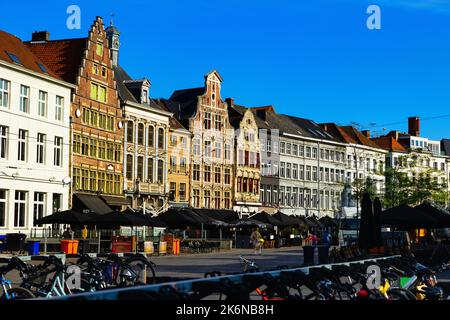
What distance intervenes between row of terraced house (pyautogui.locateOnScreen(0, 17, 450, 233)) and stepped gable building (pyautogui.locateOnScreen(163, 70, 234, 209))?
111 millimetres

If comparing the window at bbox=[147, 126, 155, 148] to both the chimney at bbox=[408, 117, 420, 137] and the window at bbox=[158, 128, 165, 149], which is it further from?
the chimney at bbox=[408, 117, 420, 137]

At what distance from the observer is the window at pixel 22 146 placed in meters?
47.6

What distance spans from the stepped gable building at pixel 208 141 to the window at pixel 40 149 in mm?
20761

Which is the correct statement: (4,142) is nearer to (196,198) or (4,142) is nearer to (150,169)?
(150,169)

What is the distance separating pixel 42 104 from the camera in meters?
49.9

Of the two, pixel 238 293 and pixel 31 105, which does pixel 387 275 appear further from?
pixel 31 105

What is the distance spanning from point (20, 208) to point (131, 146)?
13741 millimetres

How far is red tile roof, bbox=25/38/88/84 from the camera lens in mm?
54281

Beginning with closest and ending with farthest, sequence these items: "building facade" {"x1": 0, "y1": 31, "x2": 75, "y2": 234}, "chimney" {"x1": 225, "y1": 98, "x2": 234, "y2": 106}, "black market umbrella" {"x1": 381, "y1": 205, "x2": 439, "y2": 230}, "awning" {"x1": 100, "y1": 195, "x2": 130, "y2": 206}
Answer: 1. "black market umbrella" {"x1": 381, "y1": 205, "x2": 439, "y2": 230}
2. "building facade" {"x1": 0, "y1": 31, "x2": 75, "y2": 234}
3. "awning" {"x1": 100, "y1": 195, "x2": 130, "y2": 206}
4. "chimney" {"x1": 225, "y1": 98, "x2": 234, "y2": 106}

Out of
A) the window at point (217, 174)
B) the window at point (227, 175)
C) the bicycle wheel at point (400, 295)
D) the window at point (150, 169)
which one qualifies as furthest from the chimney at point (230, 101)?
the bicycle wheel at point (400, 295)

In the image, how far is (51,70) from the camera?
5391 centimetres

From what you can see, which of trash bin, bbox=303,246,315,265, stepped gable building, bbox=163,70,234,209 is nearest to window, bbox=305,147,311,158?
stepped gable building, bbox=163,70,234,209

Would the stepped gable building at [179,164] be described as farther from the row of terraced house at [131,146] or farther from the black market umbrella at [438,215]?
the black market umbrella at [438,215]
